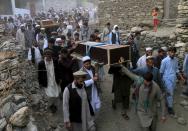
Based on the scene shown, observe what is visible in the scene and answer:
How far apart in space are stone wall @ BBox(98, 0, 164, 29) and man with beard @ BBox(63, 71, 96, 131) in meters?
10.8

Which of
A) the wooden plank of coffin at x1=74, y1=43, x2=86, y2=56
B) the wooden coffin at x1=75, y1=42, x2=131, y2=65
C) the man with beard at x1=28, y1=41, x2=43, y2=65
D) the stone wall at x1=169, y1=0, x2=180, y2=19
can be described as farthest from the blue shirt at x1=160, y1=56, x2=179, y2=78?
the stone wall at x1=169, y1=0, x2=180, y2=19

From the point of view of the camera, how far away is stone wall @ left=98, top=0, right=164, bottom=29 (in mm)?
15672

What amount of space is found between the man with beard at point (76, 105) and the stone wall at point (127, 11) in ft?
35.5

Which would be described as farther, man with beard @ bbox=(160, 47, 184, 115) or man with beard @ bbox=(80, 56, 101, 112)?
man with beard @ bbox=(160, 47, 184, 115)

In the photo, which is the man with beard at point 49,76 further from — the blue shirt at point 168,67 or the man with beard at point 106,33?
the man with beard at point 106,33

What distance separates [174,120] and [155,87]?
189cm

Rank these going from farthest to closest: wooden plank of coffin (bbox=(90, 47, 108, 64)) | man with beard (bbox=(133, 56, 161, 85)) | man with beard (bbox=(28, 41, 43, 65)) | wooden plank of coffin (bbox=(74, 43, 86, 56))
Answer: man with beard (bbox=(28, 41, 43, 65)), wooden plank of coffin (bbox=(74, 43, 86, 56)), wooden plank of coffin (bbox=(90, 47, 108, 64)), man with beard (bbox=(133, 56, 161, 85))

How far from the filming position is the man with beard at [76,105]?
4996 mm

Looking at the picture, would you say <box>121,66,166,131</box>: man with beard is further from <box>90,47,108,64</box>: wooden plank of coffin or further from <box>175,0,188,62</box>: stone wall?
<box>175,0,188,62</box>: stone wall

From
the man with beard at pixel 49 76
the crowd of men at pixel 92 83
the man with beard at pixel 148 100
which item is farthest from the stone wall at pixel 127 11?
the man with beard at pixel 148 100

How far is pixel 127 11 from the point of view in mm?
16812

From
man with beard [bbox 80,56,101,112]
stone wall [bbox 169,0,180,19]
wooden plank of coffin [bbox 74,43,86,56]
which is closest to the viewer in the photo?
man with beard [bbox 80,56,101,112]

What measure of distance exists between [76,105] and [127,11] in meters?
12.4

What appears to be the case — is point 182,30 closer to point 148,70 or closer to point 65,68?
point 148,70
